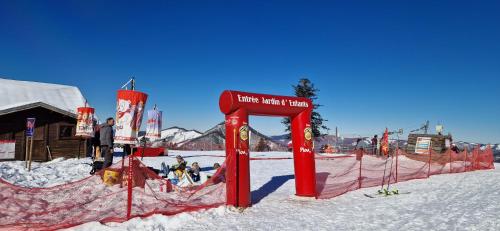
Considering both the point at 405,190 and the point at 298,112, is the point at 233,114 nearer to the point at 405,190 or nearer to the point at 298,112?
the point at 298,112

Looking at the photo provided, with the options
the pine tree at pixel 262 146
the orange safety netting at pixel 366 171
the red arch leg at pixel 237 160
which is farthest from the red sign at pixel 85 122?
the pine tree at pixel 262 146

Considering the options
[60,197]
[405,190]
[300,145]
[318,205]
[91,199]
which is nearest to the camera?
[60,197]

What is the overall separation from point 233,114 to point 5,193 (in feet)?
14.9

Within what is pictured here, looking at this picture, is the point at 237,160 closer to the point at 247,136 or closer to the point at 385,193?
the point at 247,136

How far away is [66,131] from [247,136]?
15.0 m

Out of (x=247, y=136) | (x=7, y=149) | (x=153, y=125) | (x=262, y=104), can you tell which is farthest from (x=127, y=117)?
(x=7, y=149)

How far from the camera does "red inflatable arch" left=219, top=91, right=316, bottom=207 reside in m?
8.17

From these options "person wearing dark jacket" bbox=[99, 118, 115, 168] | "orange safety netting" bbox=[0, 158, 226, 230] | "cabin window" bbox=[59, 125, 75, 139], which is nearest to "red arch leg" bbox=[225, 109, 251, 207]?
"orange safety netting" bbox=[0, 158, 226, 230]

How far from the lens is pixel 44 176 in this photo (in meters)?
12.6

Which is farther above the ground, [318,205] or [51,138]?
[51,138]

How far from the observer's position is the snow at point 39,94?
26.4 m

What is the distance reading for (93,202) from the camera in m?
7.95

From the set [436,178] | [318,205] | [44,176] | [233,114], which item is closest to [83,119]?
[44,176]

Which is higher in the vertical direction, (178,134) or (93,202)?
(178,134)
